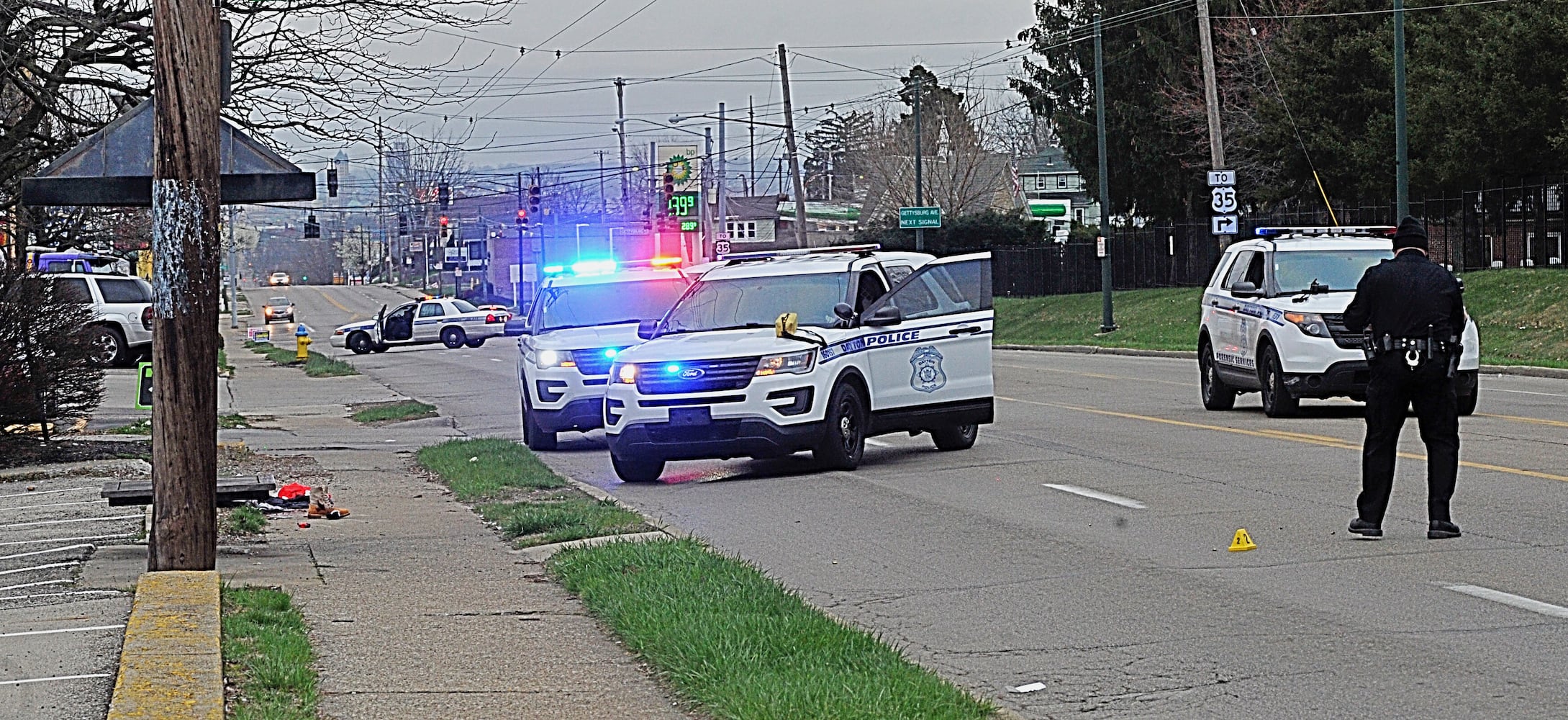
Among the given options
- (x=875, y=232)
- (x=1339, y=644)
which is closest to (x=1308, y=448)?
(x=1339, y=644)

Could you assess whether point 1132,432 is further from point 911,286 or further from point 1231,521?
point 1231,521

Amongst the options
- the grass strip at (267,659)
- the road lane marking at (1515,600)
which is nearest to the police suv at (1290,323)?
the road lane marking at (1515,600)

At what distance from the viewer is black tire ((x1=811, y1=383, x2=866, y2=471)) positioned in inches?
595

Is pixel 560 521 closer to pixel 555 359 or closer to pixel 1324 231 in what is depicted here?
pixel 555 359

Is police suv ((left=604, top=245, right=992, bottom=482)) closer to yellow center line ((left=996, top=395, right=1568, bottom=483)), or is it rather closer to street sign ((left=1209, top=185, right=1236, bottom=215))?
yellow center line ((left=996, top=395, right=1568, bottom=483))

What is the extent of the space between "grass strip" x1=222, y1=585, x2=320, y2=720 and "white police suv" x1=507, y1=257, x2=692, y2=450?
8738mm

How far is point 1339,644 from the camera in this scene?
760 cm

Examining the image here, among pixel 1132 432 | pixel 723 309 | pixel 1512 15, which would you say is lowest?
pixel 1132 432

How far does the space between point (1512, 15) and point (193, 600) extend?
117 feet

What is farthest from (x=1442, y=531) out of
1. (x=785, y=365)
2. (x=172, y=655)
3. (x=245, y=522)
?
(x=245, y=522)

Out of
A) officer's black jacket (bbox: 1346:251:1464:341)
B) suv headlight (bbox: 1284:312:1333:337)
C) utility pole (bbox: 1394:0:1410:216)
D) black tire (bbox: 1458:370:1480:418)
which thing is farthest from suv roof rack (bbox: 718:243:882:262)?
utility pole (bbox: 1394:0:1410:216)

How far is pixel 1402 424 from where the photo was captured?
10344mm

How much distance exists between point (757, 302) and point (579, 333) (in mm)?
3366

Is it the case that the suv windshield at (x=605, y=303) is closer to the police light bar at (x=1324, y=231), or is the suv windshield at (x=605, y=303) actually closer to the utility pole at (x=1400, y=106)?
the police light bar at (x=1324, y=231)
